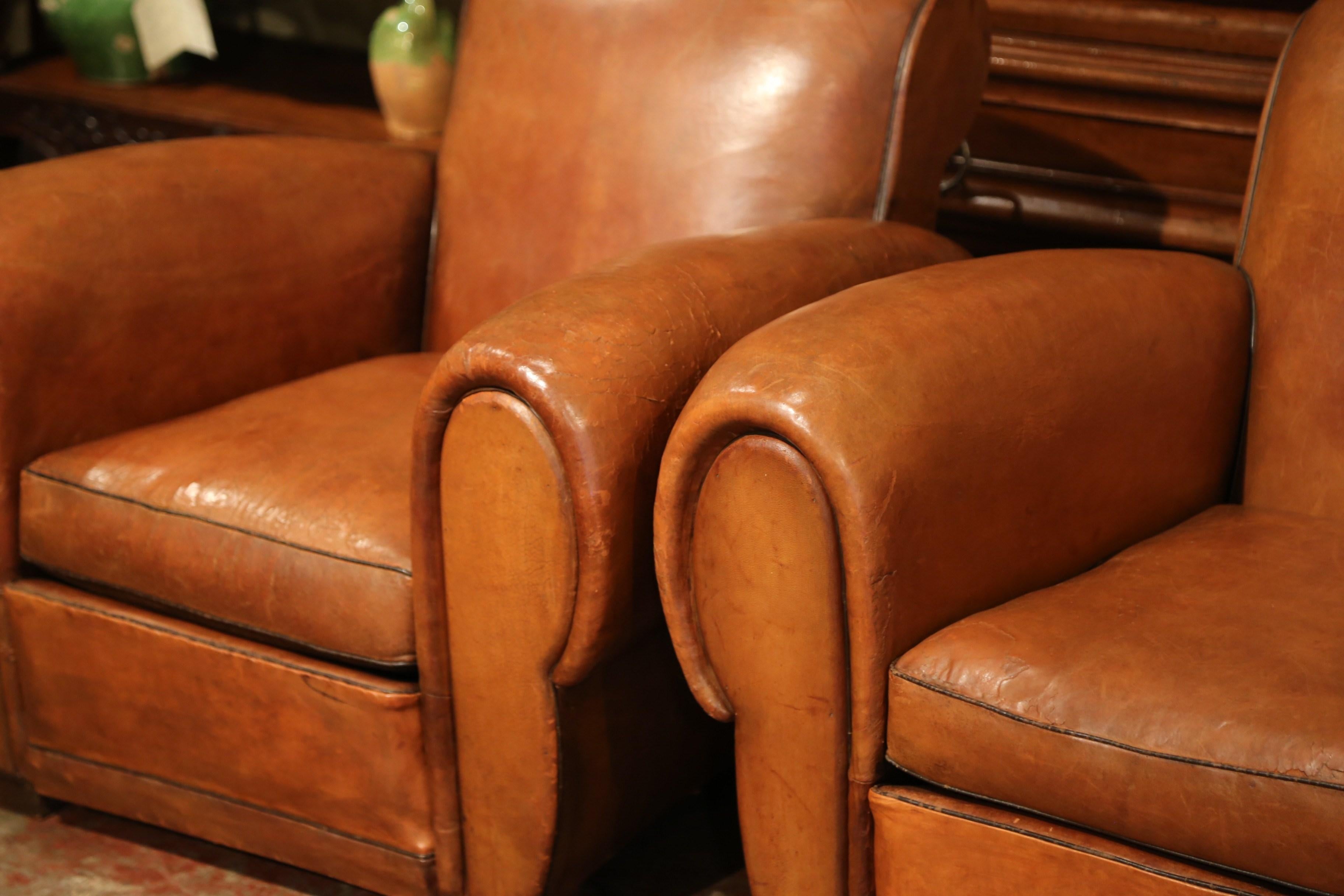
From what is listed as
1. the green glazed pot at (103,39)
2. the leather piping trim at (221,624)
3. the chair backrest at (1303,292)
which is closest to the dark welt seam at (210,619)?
the leather piping trim at (221,624)

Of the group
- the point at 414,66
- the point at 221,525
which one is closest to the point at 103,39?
the point at 414,66

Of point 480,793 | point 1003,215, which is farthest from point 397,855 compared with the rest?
point 1003,215

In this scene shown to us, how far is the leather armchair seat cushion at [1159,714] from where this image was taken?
2.82 feet

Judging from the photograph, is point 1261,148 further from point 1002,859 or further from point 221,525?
point 221,525

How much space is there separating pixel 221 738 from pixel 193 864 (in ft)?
0.67

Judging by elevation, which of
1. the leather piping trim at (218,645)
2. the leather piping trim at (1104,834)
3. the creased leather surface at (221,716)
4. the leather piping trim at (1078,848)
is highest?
the leather piping trim at (1104,834)

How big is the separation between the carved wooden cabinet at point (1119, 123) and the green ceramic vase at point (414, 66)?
0.75m

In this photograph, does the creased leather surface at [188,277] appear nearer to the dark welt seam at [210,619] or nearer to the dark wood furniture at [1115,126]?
the dark welt seam at [210,619]

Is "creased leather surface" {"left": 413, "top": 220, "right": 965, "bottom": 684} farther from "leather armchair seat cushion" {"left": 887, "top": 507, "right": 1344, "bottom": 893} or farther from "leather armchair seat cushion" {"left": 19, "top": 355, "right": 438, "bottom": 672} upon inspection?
"leather armchair seat cushion" {"left": 887, "top": 507, "right": 1344, "bottom": 893}

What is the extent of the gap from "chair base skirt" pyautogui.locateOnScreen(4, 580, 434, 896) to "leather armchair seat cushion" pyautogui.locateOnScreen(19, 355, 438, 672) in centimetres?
3

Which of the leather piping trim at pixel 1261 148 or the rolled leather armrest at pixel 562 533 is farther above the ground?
the leather piping trim at pixel 1261 148

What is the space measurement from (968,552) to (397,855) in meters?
0.60

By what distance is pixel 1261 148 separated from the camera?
4.53 feet

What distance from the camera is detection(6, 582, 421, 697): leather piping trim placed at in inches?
48.0
